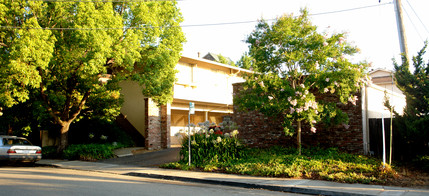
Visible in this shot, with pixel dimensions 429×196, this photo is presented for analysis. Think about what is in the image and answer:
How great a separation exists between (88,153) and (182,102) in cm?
776

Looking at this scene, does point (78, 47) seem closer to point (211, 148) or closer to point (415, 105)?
point (211, 148)

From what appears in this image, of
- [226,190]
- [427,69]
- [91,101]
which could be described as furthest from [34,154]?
[427,69]

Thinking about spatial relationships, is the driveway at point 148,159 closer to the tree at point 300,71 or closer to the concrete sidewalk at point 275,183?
the concrete sidewalk at point 275,183

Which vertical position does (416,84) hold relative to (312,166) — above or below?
above

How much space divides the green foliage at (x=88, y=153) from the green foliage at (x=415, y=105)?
13.5 metres

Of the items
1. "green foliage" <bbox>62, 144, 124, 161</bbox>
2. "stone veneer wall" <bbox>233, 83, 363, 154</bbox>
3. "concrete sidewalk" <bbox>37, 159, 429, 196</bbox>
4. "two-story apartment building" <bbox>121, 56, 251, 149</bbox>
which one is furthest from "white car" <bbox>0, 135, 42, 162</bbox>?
"stone veneer wall" <bbox>233, 83, 363, 154</bbox>

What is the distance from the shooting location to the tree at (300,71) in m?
12.3

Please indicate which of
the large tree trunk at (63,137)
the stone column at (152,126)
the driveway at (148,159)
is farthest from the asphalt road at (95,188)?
the stone column at (152,126)

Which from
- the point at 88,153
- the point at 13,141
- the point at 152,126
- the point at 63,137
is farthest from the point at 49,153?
the point at 152,126

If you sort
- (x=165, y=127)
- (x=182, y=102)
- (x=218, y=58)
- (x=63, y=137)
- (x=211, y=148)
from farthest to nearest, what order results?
1. (x=218, y=58)
2. (x=182, y=102)
3. (x=165, y=127)
4. (x=63, y=137)
5. (x=211, y=148)

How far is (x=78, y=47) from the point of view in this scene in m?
15.2

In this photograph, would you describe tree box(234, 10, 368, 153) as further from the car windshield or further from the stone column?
the car windshield

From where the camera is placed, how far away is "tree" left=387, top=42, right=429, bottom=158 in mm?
11520

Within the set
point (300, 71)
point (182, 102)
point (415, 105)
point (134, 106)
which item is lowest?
point (415, 105)
